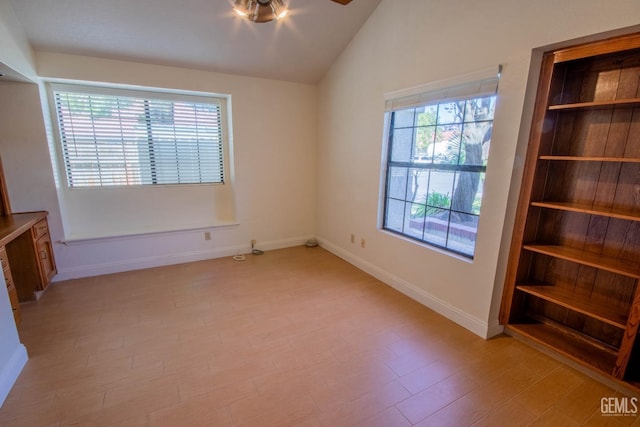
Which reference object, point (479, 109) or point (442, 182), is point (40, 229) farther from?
point (479, 109)

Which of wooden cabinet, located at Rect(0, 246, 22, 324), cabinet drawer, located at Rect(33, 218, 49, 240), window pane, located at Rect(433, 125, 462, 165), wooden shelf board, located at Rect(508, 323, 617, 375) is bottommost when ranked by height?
wooden shelf board, located at Rect(508, 323, 617, 375)

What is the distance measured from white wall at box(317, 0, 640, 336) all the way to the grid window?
17cm

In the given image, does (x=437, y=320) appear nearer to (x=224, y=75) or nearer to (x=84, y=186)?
(x=224, y=75)

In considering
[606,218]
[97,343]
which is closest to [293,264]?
[97,343]

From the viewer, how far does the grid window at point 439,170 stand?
2.42 m

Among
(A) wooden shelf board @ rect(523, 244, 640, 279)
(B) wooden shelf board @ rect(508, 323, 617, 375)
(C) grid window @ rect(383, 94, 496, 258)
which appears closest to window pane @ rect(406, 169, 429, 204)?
(C) grid window @ rect(383, 94, 496, 258)

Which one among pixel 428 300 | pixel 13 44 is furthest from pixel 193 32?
pixel 428 300

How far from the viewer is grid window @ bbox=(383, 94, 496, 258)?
2424 millimetres

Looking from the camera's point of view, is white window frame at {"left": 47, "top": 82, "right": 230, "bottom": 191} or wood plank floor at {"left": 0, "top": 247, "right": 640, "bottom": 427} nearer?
wood plank floor at {"left": 0, "top": 247, "right": 640, "bottom": 427}

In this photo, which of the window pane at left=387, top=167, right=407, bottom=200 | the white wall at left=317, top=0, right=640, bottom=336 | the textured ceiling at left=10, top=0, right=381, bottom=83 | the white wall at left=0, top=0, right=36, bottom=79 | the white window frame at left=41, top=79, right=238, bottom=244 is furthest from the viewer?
the white window frame at left=41, top=79, right=238, bottom=244

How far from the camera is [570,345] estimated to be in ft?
6.83

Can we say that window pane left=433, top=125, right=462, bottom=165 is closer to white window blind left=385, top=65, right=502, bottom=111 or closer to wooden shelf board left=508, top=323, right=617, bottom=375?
white window blind left=385, top=65, right=502, bottom=111

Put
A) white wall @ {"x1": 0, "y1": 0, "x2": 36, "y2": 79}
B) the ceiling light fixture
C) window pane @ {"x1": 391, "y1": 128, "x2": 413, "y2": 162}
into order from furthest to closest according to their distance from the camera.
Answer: window pane @ {"x1": 391, "y1": 128, "x2": 413, "y2": 162}, white wall @ {"x1": 0, "y1": 0, "x2": 36, "y2": 79}, the ceiling light fixture

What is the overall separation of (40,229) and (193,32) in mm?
2512
